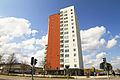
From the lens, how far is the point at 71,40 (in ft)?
194

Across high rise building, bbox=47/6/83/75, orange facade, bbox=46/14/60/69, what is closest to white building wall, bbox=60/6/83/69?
high rise building, bbox=47/6/83/75

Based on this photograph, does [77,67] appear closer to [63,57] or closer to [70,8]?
[63,57]

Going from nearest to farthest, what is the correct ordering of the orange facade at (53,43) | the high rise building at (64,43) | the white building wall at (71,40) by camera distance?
the white building wall at (71,40), the high rise building at (64,43), the orange facade at (53,43)

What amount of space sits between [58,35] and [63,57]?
596 inches

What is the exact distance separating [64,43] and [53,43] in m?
7.33

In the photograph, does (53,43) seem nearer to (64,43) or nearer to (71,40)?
(64,43)

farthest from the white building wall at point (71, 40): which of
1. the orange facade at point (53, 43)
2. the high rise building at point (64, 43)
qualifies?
the orange facade at point (53, 43)

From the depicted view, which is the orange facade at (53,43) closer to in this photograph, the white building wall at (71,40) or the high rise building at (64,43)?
the high rise building at (64,43)

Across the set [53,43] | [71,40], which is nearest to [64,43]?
[71,40]

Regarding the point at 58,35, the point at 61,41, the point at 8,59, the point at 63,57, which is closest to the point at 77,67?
the point at 63,57

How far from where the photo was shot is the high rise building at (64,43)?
181 feet

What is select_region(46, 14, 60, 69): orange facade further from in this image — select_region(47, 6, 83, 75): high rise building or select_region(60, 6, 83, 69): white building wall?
select_region(60, 6, 83, 69): white building wall

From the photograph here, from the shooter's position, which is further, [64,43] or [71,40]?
[64,43]

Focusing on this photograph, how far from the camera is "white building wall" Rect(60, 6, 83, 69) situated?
2156 inches
